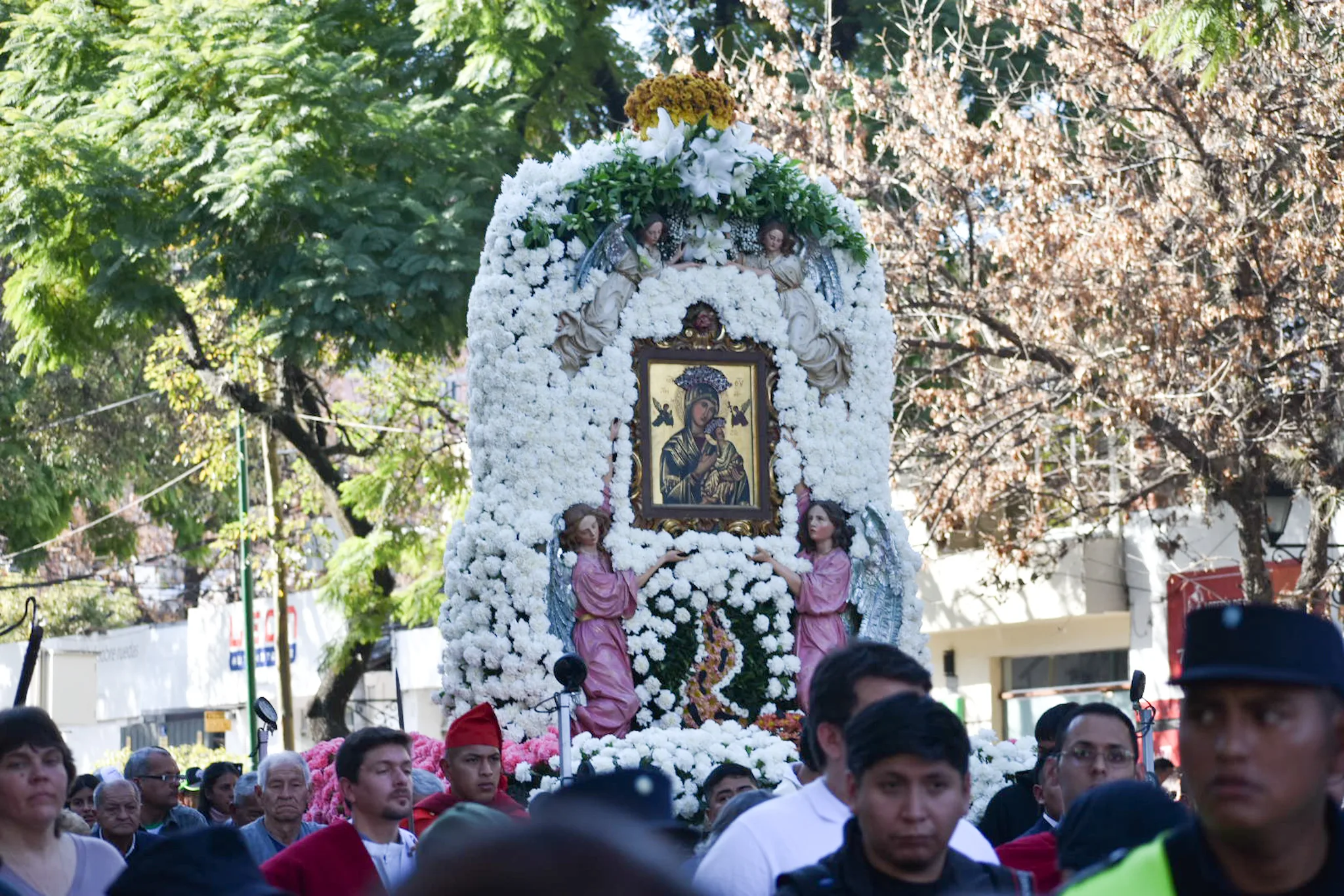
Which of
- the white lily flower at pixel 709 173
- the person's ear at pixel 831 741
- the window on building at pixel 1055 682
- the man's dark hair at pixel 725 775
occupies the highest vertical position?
the white lily flower at pixel 709 173

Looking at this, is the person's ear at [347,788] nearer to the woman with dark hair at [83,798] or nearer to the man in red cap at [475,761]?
the man in red cap at [475,761]

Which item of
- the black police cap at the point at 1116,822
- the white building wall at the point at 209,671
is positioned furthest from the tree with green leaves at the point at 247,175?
the black police cap at the point at 1116,822

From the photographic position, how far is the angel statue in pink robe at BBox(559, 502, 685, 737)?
1487 cm

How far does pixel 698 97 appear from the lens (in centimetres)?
1633

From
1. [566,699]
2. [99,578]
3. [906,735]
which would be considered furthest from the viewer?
[99,578]

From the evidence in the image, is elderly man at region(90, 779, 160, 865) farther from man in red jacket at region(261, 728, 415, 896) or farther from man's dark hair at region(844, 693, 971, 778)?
man's dark hair at region(844, 693, 971, 778)

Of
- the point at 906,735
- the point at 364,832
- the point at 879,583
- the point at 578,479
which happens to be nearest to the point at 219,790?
the point at 578,479

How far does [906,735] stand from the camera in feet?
13.6

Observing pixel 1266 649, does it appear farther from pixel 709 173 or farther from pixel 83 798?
pixel 709 173

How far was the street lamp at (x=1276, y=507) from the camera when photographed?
18219 millimetres

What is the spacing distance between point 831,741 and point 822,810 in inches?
6.7

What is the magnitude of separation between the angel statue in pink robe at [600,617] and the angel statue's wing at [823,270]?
8.86ft

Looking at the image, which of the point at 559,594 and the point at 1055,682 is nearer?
the point at 559,594

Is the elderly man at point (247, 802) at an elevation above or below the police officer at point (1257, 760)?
below
